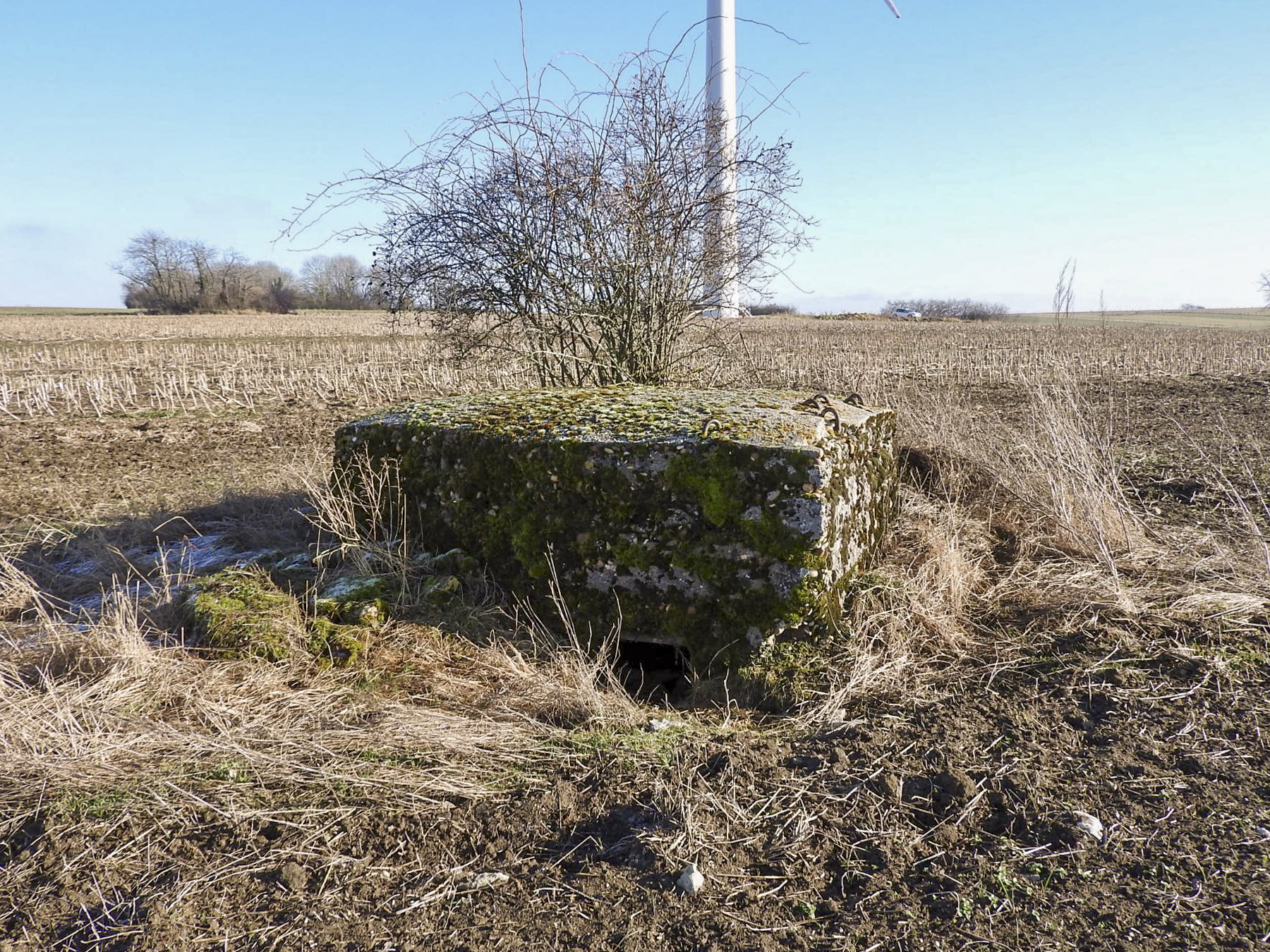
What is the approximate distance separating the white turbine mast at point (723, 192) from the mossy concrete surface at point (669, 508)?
9.91 ft

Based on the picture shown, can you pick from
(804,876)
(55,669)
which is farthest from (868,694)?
(55,669)

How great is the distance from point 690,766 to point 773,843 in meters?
0.43

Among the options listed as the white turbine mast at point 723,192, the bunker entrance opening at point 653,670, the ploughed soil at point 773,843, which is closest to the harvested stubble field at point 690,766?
the ploughed soil at point 773,843

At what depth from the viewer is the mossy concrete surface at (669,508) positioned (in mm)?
3744

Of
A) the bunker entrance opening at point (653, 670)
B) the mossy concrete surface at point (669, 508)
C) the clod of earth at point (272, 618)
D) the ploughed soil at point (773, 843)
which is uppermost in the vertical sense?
the mossy concrete surface at point (669, 508)

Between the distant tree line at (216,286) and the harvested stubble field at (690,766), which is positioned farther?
the distant tree line at (216,286)

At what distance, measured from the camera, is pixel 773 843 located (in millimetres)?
2629

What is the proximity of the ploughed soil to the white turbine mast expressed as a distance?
180 inches

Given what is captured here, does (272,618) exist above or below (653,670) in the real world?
above

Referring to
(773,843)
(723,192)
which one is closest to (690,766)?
(773,843)

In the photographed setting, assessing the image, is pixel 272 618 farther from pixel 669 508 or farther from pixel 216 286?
pixel 216 286

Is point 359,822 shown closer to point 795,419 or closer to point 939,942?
point 939,942

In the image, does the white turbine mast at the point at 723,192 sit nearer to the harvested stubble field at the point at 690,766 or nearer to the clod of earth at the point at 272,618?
the harvested stubble field at the point at 690,766

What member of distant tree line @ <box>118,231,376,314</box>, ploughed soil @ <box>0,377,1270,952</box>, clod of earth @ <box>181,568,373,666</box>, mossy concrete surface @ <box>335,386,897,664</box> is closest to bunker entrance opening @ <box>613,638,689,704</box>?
mossy concrete surface @ <box>335,386,897,664</box>
